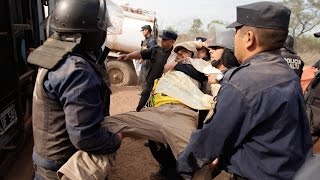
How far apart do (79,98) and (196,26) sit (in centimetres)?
4498

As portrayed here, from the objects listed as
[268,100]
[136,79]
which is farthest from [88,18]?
[136,79]

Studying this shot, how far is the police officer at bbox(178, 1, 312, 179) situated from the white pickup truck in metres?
8.36

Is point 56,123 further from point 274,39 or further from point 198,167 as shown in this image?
point 274,39

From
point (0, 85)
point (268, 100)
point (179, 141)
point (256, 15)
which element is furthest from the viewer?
point (0, 85)

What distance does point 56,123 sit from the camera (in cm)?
203

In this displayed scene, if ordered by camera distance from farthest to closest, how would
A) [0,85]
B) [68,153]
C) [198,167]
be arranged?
[0,85]
[68,153]
[198,167]

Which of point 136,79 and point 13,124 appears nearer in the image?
point 13,124

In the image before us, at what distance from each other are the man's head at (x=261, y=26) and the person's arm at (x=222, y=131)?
29 cm

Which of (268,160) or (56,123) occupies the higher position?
(56,123)

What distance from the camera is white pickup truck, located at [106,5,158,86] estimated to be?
10.4m

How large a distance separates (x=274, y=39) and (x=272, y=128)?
487 mm

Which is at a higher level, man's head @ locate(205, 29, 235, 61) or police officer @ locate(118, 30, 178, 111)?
man's head @ locate(205, 29, 235, 61)

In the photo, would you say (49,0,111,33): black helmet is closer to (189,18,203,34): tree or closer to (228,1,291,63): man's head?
(228,1,291,63): man's head

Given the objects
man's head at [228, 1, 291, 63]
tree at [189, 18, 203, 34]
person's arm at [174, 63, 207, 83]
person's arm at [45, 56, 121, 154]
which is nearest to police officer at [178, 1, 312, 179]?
man's head at [228, 1, 291, 63]
